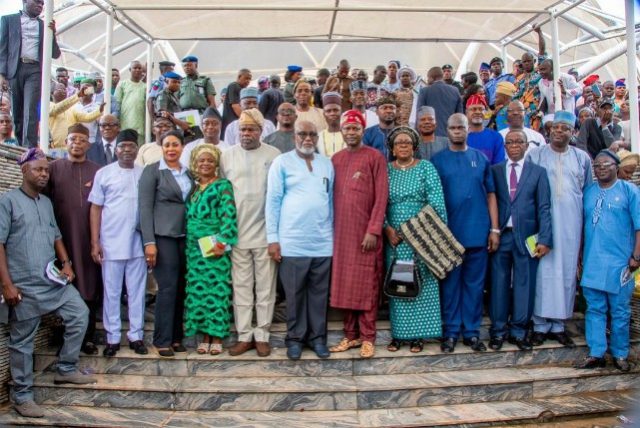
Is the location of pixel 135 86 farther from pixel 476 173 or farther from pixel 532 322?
pixel 532 322

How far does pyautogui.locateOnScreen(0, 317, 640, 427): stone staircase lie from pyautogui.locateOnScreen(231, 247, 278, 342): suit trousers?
224 mm

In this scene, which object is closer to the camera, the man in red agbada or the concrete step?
the concrete step

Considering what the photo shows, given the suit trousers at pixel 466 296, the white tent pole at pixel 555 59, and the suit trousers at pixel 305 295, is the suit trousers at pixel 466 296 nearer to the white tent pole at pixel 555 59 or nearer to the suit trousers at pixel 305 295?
the suit trousers at pixel 305 295

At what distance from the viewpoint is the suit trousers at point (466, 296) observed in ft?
15.8

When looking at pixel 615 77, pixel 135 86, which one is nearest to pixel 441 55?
pixel 615 77

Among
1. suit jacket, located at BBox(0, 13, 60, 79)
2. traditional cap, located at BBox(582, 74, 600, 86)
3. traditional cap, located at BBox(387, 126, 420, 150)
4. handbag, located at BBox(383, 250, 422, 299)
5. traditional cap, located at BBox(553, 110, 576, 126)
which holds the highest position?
traditional cap, located at BBox(582, 74, 600, 86)

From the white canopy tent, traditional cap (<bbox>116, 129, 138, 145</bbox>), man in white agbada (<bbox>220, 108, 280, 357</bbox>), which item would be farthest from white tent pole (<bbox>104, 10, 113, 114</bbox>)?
man in white agbada (<bbox>220, 108, 280, 357</bbox>)

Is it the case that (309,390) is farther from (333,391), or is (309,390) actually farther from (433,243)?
(433,243)

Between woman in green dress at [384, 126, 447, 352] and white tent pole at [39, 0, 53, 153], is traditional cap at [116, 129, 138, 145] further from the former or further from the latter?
woman in green dress at [384, 126, 447, 352]

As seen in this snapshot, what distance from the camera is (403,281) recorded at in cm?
464

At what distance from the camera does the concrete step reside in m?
4.10

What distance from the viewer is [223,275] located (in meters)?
4.73

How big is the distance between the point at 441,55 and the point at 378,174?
15367mm

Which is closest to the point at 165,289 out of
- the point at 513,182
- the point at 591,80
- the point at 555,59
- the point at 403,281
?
the point at 403,281
